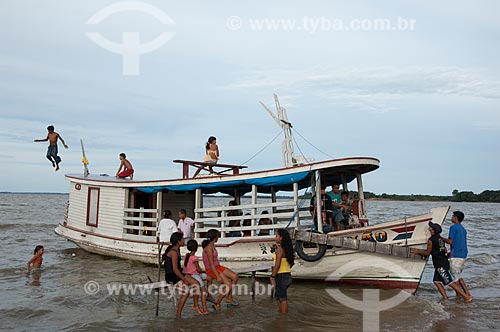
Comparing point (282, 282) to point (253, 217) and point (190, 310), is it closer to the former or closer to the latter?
point (190, 310)

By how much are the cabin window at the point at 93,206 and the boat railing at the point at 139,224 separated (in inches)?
44.0

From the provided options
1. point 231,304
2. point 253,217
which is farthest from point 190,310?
point 253,217

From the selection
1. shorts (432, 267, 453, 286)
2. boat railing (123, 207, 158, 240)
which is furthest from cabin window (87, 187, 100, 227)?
shorts (432, 267, 453, 286)

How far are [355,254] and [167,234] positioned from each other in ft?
14.0

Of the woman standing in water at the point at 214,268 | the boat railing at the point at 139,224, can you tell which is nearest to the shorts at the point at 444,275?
the woman standing in water at the point at 214,268

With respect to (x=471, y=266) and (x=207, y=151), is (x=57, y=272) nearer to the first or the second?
(x=207, y=151)

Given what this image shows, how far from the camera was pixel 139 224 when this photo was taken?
13367 millimetres

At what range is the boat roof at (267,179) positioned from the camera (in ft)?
33.8

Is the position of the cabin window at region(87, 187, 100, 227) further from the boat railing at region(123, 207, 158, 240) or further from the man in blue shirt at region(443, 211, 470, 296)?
the man in blue shirt at region(443, 211, 470, 296)

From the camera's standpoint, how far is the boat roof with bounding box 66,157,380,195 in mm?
10289

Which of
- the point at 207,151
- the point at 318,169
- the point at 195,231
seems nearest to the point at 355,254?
the point at 318,169

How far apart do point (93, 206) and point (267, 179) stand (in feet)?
20.5

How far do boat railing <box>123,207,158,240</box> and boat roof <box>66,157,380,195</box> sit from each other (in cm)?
63

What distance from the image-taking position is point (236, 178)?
1107cm
